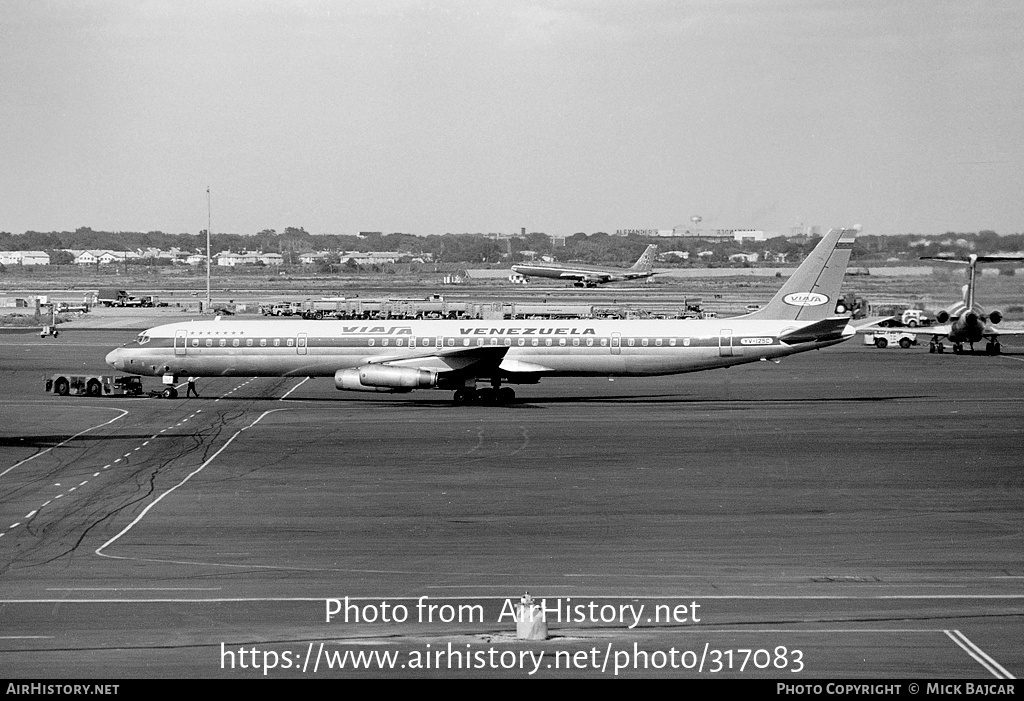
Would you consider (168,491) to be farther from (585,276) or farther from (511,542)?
(585,276)

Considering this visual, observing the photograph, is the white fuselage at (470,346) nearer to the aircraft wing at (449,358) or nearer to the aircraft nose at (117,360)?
the aircraft wing at (449,358)

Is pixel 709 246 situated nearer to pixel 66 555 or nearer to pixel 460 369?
pixel 460 369

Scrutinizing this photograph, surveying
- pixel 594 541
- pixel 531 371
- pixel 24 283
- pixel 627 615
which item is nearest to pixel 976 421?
pixel 531 371

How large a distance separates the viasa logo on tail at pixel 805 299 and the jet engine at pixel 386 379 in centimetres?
1739

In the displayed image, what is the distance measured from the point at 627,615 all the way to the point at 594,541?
6.18 metres

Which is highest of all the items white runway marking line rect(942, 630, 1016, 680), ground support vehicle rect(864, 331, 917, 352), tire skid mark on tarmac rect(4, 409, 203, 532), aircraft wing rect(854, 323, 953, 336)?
aircraft wing rect(854, 323, 953, 336)

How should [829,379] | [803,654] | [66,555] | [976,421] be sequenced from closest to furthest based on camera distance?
[803,654]
[66,555]
[976,421]
[829,379]

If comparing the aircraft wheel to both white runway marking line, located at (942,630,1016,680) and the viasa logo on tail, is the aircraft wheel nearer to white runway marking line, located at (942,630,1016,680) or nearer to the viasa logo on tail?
the viasa logo on tail

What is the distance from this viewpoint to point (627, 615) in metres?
20.2

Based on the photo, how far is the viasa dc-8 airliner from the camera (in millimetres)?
54875

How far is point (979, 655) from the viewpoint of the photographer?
17844 millimetres

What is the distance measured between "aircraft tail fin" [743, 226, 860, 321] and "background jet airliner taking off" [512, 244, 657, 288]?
352ft

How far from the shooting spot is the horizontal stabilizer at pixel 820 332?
54406 mm

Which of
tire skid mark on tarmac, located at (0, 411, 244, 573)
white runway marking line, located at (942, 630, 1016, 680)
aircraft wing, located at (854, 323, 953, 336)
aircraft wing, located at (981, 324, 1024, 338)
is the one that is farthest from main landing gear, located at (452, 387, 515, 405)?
aircraft wing, located at (981, 324, 1024, 338)
